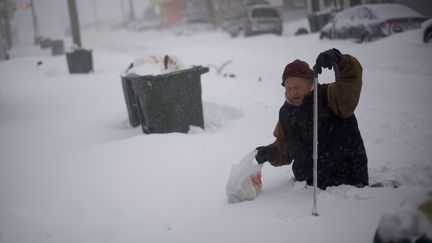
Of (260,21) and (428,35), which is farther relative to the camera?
(260,21)

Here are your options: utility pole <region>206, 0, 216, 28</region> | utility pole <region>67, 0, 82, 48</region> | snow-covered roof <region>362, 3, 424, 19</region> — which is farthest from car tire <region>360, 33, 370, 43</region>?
utility pole <region>206, 0, 216, 28</region>

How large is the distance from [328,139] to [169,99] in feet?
10.6

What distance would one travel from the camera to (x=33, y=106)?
9.35 meters

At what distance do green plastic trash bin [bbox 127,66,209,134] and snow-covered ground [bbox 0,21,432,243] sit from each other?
14.0 inches

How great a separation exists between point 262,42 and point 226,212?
695 inches

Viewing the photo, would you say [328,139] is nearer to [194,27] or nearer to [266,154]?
[266,154]

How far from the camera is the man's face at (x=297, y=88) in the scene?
3.27 meters

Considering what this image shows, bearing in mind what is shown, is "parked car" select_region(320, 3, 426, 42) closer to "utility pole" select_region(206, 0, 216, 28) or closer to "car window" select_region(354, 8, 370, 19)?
"car window" select_region(354, 8, 370, 19)

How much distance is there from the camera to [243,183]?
11.3ft

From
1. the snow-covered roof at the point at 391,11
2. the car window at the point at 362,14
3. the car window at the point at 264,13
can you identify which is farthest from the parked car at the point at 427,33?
the car window at the point at 264,13

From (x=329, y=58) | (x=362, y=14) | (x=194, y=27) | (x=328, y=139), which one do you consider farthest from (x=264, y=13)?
(x=329, y=58)

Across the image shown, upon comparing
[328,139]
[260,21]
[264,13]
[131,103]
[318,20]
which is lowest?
[131,103]

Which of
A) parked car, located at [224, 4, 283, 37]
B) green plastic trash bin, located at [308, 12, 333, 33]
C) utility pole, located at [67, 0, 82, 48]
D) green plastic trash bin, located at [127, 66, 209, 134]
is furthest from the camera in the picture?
parked car, located at [224, 4, 283, 37]

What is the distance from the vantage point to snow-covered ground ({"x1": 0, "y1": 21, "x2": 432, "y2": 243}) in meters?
2.95
